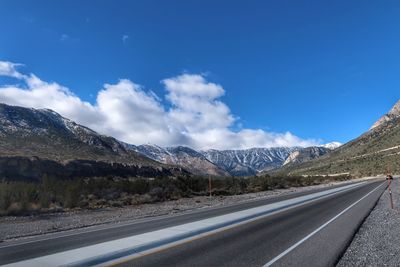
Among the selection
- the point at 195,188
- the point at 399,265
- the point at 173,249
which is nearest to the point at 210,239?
the point at 173,249

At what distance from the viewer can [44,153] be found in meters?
89.9

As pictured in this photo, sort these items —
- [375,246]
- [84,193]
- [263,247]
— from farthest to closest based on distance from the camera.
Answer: [84,193] < [375,246] < [263,247]

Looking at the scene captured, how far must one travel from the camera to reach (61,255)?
8.41 metres

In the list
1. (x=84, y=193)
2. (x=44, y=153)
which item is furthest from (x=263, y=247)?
(x=44, y=153)

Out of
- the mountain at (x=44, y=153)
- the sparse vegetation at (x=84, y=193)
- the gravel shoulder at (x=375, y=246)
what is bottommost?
the gravel shoulder at (x=375, y=246)

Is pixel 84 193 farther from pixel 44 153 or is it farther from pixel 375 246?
pixel 44 153

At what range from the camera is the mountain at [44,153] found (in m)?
72.7

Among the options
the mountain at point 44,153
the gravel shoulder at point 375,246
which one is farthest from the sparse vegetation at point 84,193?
the mountain at point 44,153

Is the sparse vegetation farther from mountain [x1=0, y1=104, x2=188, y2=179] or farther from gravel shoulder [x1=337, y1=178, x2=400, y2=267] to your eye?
mountain [x1=0, y1=104, x2=188, y2=179]

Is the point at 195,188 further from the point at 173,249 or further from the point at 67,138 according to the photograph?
the point at 67,138

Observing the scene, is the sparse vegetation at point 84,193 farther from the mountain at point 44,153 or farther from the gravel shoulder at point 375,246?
the mountain at point 44,153

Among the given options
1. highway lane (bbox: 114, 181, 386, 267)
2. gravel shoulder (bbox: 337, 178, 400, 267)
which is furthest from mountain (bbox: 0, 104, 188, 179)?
gravel shoulder (bbox: 337, 178, 400, 267)

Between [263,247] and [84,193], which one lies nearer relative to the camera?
[263,247]

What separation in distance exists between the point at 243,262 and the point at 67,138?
124302 mm
